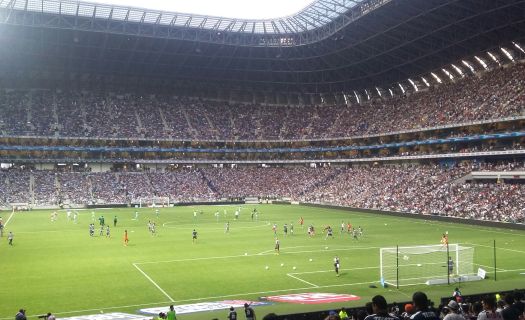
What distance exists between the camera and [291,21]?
87938mm

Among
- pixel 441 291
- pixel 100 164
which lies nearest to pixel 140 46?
pixel 100 164

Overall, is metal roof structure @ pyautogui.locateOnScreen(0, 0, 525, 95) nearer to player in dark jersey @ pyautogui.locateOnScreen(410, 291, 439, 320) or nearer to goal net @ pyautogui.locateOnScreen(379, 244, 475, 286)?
goal net @ pyautogui.locateOnScreen(379, 244, 475, 286)

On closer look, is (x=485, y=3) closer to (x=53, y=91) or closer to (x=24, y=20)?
(x=24, y=20)

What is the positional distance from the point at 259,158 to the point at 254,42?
2995 cm

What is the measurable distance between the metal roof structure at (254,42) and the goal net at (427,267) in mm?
39887

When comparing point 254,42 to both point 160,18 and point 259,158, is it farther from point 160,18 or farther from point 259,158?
Answer: point 259,158

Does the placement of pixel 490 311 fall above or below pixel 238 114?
below

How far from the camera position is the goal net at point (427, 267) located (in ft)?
93.2

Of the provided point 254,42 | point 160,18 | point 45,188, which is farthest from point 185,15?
point 45,188

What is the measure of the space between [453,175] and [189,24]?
4770 centimetres

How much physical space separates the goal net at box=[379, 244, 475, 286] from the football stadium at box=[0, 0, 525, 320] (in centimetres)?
20

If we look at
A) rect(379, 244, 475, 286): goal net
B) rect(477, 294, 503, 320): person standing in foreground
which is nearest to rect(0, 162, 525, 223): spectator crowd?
rect(379, 244, 475, 286): goal net

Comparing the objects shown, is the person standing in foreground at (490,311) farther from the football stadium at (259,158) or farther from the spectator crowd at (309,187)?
the spectator crowd at (309,187)

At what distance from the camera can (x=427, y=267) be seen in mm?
31562
